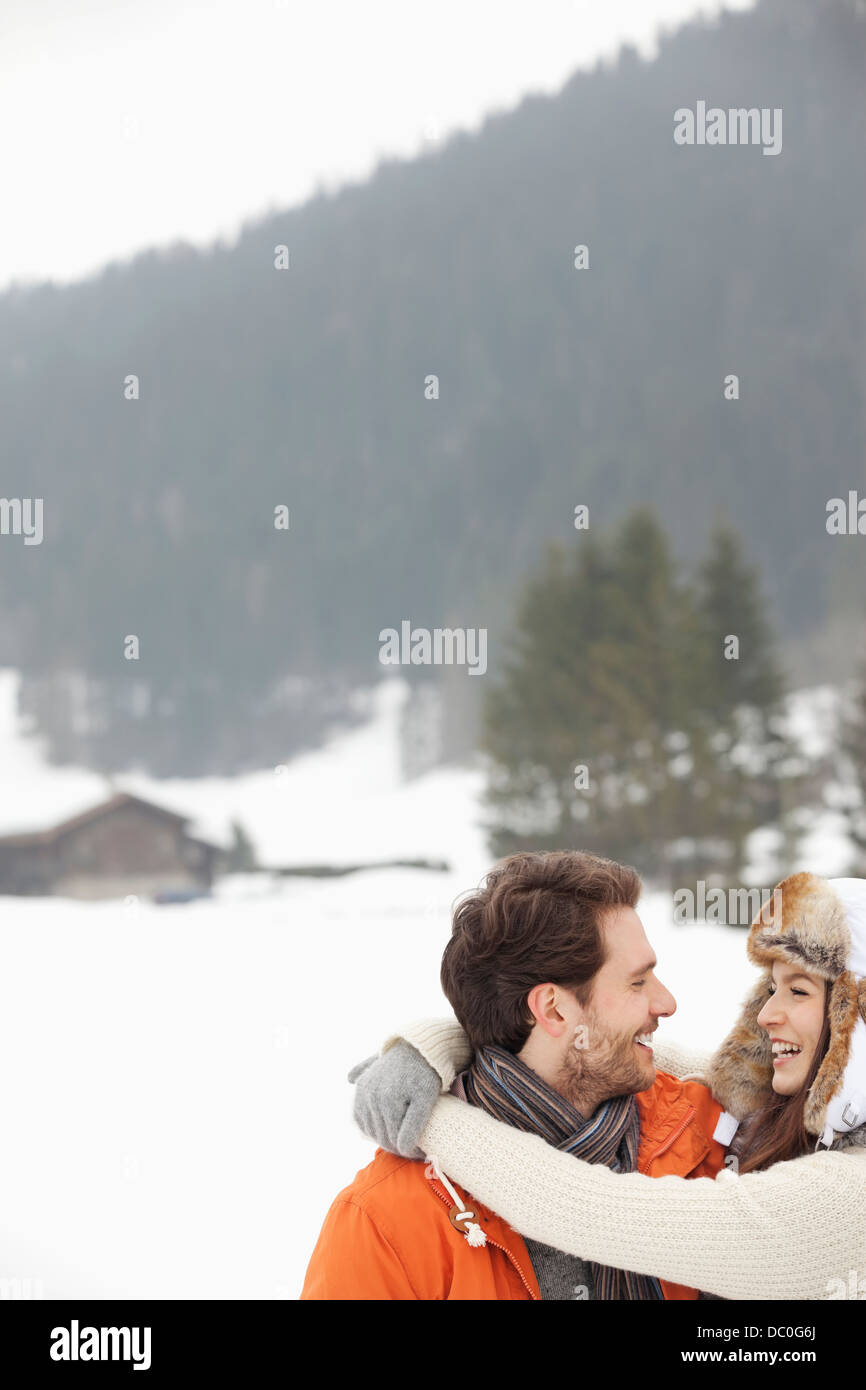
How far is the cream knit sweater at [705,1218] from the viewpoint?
1.25 meters

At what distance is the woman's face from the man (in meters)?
0.13

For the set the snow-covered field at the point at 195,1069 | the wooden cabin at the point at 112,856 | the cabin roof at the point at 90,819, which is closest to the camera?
the snow-covered field at the point at 195,1069

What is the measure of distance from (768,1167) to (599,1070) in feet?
0.73

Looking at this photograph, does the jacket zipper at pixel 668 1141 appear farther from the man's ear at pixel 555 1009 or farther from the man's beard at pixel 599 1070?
the man's ear at pixel 555 1009

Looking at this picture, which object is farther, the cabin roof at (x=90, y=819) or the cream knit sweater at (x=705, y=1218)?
the cabin roof at (x=90, y=819)

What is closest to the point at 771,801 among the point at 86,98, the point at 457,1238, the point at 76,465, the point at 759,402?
the point at 457,1238

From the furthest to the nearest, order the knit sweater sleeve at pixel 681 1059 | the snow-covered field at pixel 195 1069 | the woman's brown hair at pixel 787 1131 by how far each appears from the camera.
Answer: the snow-covered field at pixel 195 1069 < the knit sweater sleeve at pixel 681 1059 < the woman's brown hair at pixel 787 1131

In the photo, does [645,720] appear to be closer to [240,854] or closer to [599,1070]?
[240,854]

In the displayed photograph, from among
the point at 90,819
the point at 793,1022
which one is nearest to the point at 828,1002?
the point at 793,1022

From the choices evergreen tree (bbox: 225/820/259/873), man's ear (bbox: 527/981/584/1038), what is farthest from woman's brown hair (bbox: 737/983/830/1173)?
evergreen tree (bbox: 225/820/259/873)

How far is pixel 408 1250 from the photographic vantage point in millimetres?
1325

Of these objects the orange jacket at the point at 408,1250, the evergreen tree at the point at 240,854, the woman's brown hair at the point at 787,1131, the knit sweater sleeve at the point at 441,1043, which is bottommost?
the evergreen tree at the point at 240,854

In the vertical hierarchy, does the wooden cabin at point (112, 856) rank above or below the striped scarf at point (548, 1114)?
below

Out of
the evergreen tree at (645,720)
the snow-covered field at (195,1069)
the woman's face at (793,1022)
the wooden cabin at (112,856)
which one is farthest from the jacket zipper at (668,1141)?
the wooden cabin at (112,856)
